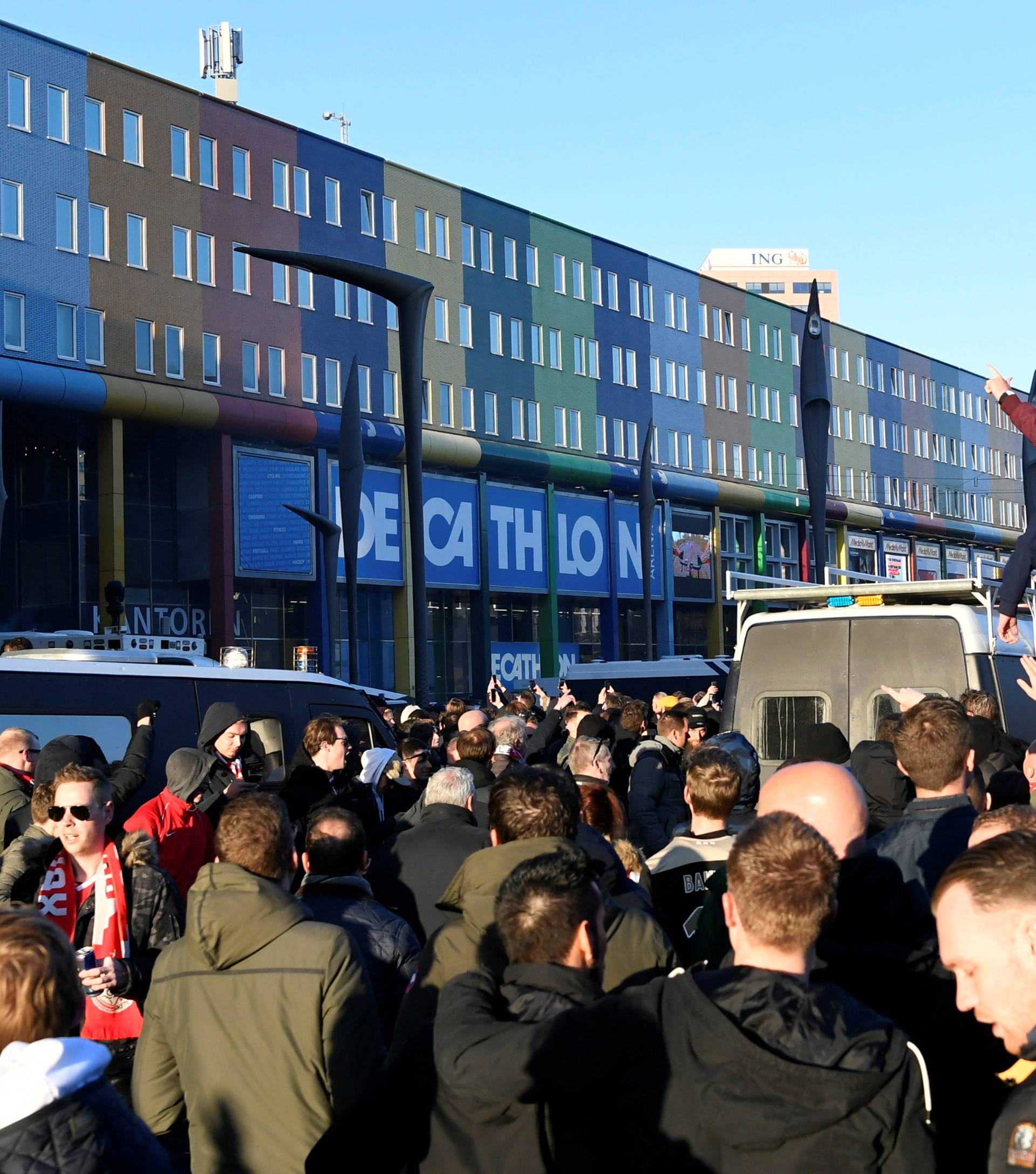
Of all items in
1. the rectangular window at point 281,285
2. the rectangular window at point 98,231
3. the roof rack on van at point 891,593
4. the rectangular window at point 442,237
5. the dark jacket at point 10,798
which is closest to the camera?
the dark jacket at point 10,798

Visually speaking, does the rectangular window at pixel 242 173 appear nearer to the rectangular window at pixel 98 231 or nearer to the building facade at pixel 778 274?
the rectangular window at pixel 98 231

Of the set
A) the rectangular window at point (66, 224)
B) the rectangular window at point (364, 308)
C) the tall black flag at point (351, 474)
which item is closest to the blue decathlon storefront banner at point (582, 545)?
the rectangular window at point (364, 308)

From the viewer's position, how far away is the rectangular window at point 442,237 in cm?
4812

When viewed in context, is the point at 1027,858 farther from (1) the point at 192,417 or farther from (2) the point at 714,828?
(1) the point at 192,417

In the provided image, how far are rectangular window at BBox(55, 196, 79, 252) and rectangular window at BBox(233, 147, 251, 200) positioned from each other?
18.8 feet

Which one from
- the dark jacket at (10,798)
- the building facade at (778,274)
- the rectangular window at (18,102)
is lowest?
the dark jacket at (10,798)

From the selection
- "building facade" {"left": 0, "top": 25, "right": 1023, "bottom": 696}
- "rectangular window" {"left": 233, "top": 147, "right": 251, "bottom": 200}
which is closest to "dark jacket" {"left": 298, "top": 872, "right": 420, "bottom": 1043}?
"building facade" {"left": 0, "top": 25, "right": 1023, "bottom": 696}

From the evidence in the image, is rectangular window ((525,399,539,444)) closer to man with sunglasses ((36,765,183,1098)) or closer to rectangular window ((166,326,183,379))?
rectangular window ((166,326,183,379))

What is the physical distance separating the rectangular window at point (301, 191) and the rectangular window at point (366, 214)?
215cm

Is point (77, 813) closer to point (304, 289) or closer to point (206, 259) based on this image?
point (206, 259)

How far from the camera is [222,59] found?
5138cm

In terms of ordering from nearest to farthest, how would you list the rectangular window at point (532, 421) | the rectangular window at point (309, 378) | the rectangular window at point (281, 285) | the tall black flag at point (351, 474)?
the tall black flag at point (351, 474) < the rectangular window at point (281, 285) < the rectangular window at point (309, 378) < the rectangular window at point (532, 421)

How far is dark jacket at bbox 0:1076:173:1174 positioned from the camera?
2578mm

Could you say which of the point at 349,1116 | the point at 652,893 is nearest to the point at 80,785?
the point at 652,893
